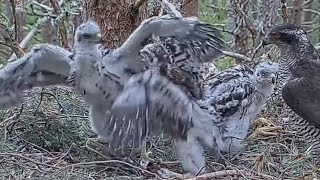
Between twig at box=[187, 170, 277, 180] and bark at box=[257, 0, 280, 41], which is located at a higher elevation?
bark at box=[257, 0, 280, 41]

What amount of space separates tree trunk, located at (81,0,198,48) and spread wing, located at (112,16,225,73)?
78cm

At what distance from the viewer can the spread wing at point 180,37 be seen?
420 cm

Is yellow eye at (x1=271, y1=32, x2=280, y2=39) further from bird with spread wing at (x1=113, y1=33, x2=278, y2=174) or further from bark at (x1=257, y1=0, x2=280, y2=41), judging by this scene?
bark at (x1=257, y1=0, x2=280, y2=41)

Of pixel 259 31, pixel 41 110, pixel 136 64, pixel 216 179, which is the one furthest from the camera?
pixel 259 31

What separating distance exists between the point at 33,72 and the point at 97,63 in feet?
1.45

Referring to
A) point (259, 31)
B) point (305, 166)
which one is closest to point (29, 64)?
point (305, 166)

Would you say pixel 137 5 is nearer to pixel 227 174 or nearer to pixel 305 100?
pixel 305 100

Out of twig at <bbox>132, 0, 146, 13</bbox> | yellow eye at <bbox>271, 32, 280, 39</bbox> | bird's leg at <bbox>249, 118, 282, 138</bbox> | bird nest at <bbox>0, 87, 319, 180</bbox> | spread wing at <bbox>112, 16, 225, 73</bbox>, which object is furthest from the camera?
twig at <bbox>132, 0, 146, 13</bbox>

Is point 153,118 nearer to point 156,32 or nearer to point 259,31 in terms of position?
point 156,32

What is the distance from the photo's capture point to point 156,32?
4223 millimetres

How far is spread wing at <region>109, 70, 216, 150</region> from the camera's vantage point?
3.79 m

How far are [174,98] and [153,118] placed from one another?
16 cm

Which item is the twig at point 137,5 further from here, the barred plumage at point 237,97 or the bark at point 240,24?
the bark at point 240,24

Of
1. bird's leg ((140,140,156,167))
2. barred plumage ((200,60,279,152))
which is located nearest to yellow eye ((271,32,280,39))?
barred plumage ((200,60,279,152))
